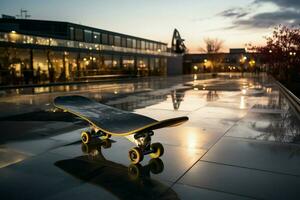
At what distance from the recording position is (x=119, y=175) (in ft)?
15.7

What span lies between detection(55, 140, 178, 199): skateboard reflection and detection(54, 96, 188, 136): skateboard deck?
62 cm

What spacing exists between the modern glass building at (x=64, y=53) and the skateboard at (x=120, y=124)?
75.2 feet

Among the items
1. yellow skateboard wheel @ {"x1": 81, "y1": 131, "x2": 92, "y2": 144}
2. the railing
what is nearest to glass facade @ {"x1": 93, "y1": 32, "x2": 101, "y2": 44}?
the railing

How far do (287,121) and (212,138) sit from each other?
12.4 feet

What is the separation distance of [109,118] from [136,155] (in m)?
1.42

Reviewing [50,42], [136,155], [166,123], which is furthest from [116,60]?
[166,123]

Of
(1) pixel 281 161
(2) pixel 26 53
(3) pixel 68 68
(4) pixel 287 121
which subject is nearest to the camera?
(1) pixel 281 161

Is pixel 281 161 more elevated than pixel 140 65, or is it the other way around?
pixel 140 65

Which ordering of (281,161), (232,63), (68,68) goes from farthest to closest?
1. (232,63)
2. (68,68)
3. (281,161)

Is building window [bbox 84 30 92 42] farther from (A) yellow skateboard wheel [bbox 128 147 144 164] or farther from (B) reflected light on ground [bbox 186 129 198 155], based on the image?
(A) yellow skateboard wheel [bbox 128 147 144 164]

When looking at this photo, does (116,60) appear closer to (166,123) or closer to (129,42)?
(129,42)

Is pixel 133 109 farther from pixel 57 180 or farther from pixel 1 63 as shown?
pixel 1 63

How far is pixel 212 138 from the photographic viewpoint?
723 centimetres

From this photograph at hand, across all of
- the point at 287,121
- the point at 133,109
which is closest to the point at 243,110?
the point at 287,121
